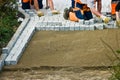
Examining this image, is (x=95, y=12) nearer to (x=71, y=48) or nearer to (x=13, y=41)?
(x=71, y=48)

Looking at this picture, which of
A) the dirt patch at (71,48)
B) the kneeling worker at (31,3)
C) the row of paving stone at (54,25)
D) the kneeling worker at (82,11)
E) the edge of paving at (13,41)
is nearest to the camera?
the dirt patch at (71,48)

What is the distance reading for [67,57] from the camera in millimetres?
9250

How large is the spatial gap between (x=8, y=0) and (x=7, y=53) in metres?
3.24

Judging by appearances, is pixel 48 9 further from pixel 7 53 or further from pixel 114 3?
pixel 7 53

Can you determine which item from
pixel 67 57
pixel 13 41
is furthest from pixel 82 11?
pixel 67 57

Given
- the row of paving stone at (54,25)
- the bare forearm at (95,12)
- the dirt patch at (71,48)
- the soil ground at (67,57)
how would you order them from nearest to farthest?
the soil ground at (67,57), the dirt patch at (71,48), the row of paving stone at (54,25), the bare forearm at (95,12)

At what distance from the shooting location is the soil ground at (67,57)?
8430 millimetres

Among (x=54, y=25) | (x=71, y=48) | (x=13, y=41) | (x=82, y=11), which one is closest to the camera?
(x=71, y=48)

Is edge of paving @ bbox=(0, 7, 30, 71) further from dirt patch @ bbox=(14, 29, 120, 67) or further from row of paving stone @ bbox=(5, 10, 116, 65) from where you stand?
dirt patch @ bbox=(14, 29, 120, 67)

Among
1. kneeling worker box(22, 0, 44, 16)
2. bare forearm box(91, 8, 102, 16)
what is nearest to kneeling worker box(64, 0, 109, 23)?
bare forearm box(91, 8, 102, 16)

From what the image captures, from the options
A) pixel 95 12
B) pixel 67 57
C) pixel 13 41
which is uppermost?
pixel 95 12

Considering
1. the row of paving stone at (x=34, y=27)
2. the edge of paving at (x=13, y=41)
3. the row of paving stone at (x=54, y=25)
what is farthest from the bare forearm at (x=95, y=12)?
the edge of paving at (x=13, y=41)

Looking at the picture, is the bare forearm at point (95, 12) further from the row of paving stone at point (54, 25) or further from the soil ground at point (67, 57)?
the soil ground at point (67, 57)

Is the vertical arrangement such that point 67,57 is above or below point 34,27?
below
